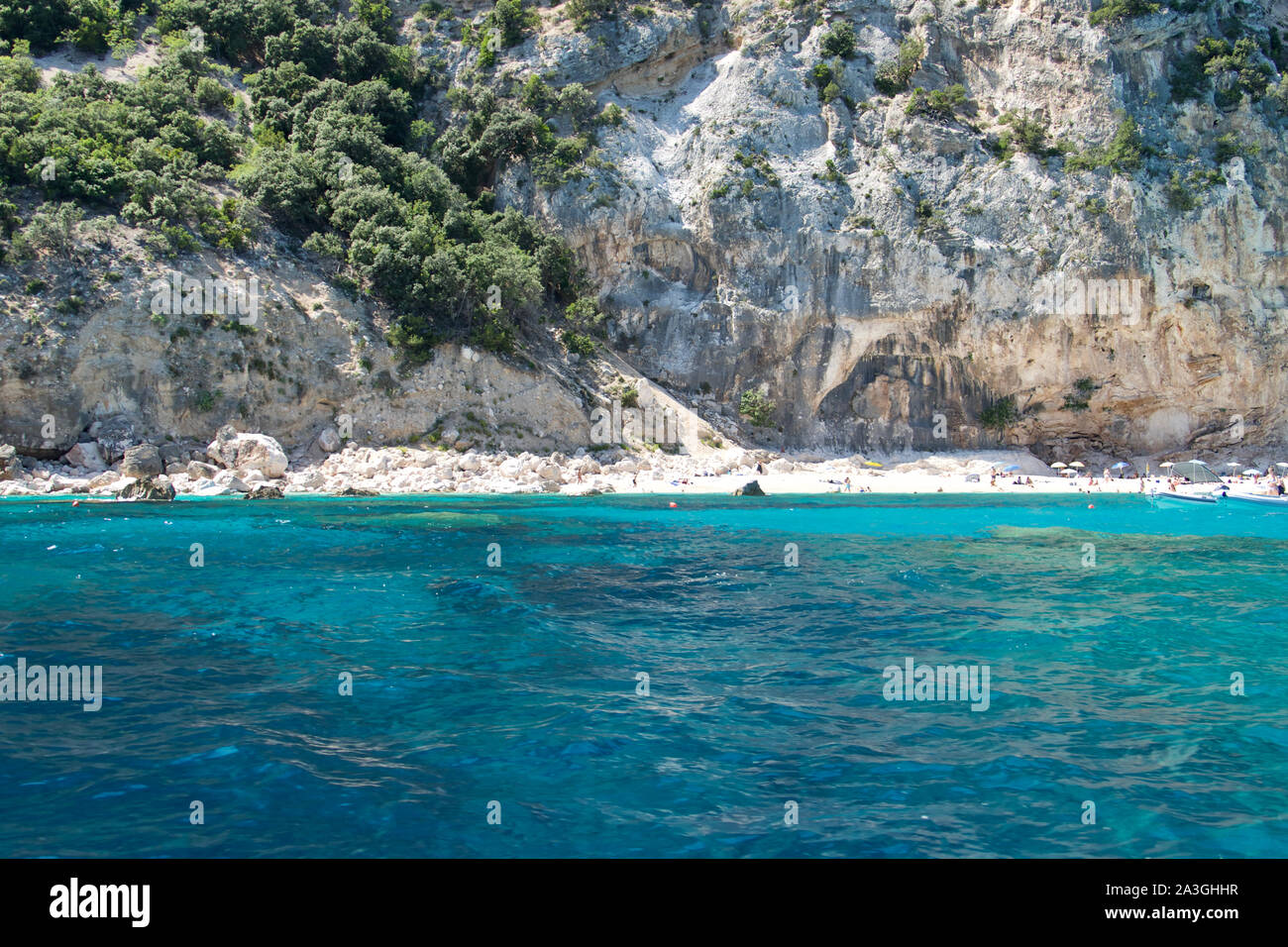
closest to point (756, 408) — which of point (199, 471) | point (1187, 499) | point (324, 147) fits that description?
point (1187, 499)

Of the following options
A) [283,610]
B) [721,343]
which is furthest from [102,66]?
[283,610]

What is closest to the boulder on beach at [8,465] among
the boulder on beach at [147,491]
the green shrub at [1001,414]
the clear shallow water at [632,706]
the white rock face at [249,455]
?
the boulder on beach at [147,491]

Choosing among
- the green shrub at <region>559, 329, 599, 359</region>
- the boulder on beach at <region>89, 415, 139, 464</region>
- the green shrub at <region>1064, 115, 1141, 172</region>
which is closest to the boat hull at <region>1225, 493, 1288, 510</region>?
the green shrub at <region>1064, 115, 1141, 172</region>

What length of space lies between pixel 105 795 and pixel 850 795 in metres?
5.80

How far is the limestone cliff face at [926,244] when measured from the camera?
133 ft

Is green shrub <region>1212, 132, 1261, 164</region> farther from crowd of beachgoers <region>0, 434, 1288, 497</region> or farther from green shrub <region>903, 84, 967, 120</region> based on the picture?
crowd of beachgoers <region>0, 434, 1288, 497</region>

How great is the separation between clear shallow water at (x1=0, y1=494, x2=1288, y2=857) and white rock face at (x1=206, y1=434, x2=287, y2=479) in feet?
44.1

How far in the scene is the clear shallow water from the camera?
5.50 m

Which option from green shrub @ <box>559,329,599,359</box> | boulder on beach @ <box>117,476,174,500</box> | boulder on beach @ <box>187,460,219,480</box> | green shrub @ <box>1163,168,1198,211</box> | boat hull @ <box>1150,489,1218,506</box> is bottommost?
boat hull @ <box>1150,489,1218,506</box>

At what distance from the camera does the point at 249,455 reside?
102 feet

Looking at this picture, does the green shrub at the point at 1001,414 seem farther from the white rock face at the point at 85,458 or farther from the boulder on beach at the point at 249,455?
the white rock face at the point at 85,458

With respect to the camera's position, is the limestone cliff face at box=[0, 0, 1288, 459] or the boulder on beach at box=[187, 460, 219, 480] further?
the limestone cliff face at box=[0, 0, 1288, 459]

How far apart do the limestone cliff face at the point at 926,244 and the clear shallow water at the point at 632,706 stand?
2458 centimetres
